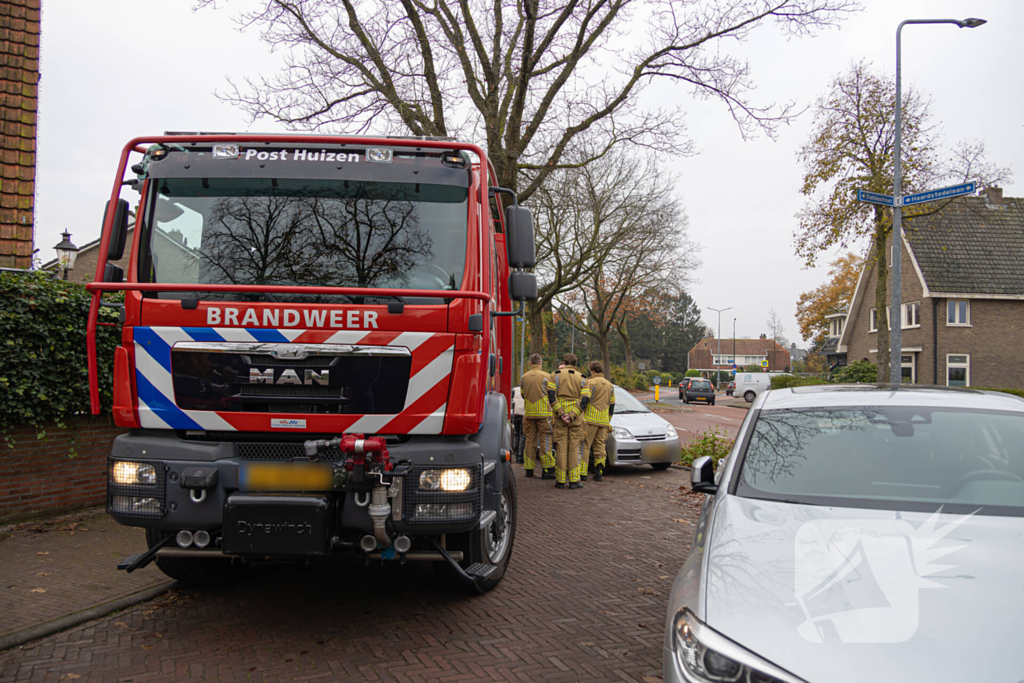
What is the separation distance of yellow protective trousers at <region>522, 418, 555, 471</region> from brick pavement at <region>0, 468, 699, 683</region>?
14.7 ft

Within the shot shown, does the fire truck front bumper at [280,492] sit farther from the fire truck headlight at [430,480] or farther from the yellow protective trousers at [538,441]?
the yellow protective trousers at [538,441]

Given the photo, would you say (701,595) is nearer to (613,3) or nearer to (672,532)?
(672,532)

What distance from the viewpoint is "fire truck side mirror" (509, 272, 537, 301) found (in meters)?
4.54

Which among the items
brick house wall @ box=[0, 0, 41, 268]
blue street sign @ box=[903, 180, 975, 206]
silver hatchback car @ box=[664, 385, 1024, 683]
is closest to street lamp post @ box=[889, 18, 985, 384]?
blue street sign @ box=[903, 180, 975, 206]

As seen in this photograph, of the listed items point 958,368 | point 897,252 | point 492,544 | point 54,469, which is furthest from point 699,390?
point 492,544

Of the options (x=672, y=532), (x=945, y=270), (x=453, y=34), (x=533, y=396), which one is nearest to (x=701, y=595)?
(x=672, y=532)

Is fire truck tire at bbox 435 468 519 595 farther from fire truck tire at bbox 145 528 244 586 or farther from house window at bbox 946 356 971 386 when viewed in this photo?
house window at bbox 946 356 971 386

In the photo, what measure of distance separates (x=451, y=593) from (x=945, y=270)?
3589 cm

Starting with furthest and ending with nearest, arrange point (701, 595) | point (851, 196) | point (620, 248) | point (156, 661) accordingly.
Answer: point (620, 248), point (851, 196), point (156, 661), point (701, 595)

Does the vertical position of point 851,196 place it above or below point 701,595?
above

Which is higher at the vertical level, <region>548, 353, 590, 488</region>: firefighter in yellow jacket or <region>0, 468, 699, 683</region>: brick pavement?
<region>548, 353, 590, 488</region>: firefighter in yellow jacket

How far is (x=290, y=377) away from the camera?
12.4ft

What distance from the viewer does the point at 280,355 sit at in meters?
3.75

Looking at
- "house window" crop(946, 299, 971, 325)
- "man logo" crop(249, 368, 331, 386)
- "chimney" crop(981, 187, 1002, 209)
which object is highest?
"chimney" crop(981, 187, 1002, 209)
